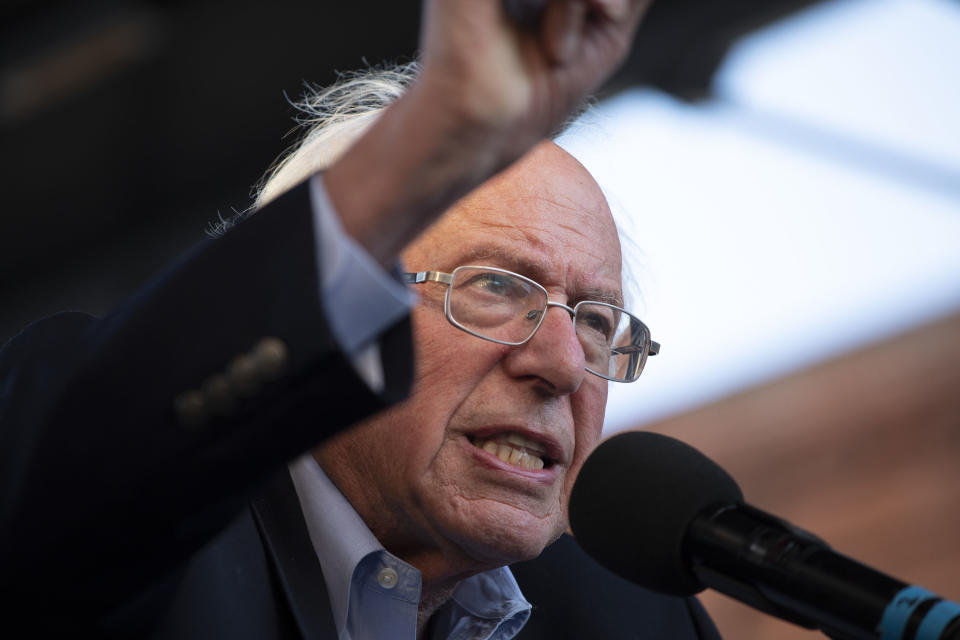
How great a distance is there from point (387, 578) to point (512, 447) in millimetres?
282

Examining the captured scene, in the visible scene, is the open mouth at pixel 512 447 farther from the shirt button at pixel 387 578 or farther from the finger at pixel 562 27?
the finger at pixel 562 27

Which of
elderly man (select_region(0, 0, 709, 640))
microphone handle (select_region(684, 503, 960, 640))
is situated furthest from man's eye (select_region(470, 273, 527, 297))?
elderly man (select_region(0, 0, 709, 640))

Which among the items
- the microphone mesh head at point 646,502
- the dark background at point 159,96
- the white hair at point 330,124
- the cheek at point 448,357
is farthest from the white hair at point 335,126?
the dark background at point 159,96

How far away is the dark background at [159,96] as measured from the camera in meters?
5.23

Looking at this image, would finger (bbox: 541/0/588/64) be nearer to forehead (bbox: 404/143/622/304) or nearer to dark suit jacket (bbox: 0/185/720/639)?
dark suit jacket (bbox: 0/185/720/639)

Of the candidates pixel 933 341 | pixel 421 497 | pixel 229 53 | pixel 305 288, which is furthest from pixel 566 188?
pixel 933 341

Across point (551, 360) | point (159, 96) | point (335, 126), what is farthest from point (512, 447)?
point (159, 96)

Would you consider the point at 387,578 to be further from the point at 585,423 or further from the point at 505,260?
the point at 505,260

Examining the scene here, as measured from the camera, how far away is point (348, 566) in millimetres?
1718

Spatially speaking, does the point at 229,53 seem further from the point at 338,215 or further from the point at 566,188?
the point at 338,215

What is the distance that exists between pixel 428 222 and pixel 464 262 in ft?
3.17

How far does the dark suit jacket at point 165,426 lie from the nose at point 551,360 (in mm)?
851

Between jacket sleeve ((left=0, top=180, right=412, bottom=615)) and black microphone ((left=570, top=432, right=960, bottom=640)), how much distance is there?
0.45m

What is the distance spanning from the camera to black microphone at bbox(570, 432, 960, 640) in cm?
111
